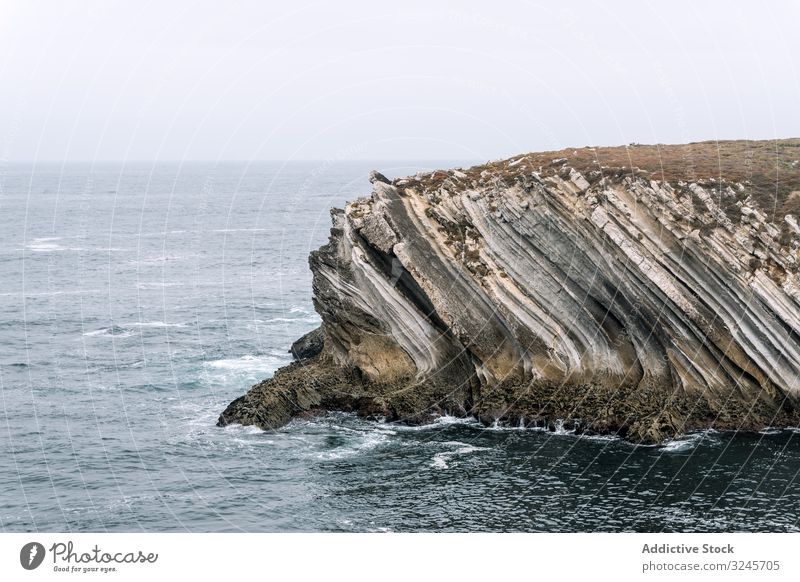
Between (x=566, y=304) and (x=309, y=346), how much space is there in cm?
2646

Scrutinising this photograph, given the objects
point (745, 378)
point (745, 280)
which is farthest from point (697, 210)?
point (745, 378)

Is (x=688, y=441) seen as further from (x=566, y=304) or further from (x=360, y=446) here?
(x=360, y=446)

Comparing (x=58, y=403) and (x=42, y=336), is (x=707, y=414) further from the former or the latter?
(x=42, y=336)

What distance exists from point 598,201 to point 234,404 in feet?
103

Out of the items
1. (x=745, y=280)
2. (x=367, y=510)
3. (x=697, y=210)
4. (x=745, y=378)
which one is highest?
(x=697, y=210)

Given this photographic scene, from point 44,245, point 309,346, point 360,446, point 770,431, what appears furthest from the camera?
point 44,245

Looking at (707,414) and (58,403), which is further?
(58,403)

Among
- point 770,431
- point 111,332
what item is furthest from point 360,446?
point 111,332

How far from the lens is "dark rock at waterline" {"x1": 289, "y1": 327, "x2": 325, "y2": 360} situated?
86.8m

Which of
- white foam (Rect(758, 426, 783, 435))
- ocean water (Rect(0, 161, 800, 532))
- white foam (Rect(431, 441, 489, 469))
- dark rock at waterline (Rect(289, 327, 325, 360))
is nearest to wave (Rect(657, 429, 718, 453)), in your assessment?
ocean water (Rect(0, 161, 800, 532))

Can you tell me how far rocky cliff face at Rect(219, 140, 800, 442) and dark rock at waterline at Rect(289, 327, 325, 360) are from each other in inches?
330

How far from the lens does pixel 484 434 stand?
2667 inches

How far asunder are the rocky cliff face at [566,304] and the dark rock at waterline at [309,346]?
8391 mm

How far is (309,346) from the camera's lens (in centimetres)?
8731
